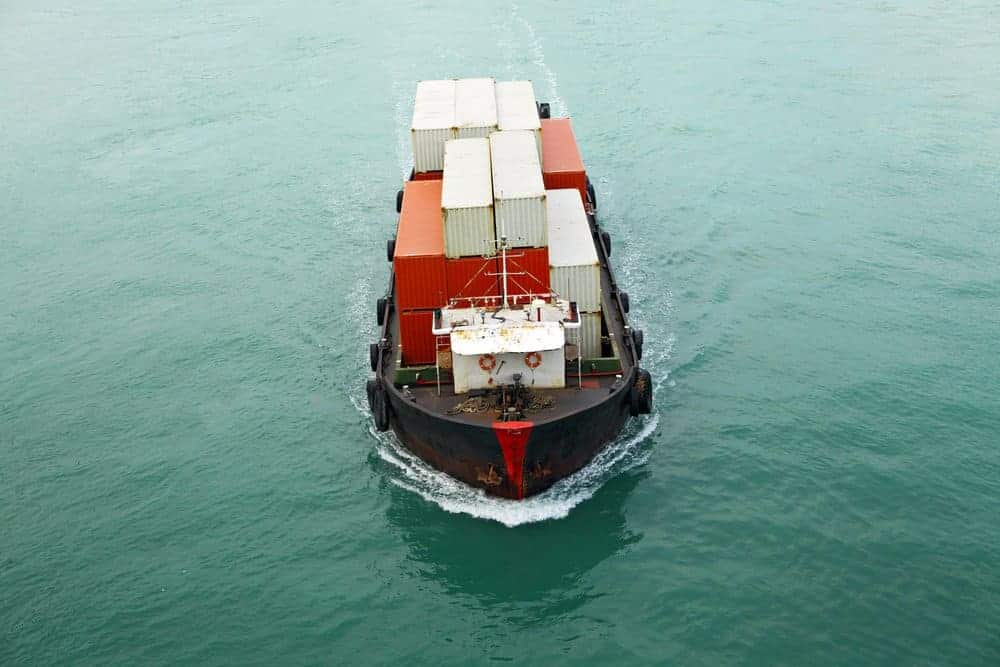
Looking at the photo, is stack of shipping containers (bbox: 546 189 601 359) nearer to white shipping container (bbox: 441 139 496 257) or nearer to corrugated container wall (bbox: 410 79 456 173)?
white shipping container (bbox: 441 139 496 257)

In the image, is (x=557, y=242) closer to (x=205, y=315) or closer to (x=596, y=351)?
(x=596, y=351)

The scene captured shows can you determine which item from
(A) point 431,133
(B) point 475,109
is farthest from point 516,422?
(B) point 475,109

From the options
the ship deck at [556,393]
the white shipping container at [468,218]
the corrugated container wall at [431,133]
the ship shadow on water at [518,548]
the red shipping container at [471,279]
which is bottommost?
the ship shadow on water at [518,548]

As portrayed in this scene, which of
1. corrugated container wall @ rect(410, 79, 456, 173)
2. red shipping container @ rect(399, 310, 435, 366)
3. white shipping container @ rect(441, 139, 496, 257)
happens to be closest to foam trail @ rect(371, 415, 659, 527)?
red shipping container @ rect(399, 310, 435, 366)

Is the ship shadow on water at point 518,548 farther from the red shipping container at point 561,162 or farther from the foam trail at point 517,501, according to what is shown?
the red shipping container at point 561,162

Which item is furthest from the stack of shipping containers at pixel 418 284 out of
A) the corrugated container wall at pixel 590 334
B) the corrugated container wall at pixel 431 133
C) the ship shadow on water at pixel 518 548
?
the corrugated container wall at pixel 431 133

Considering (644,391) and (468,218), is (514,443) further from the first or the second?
(468,218)
